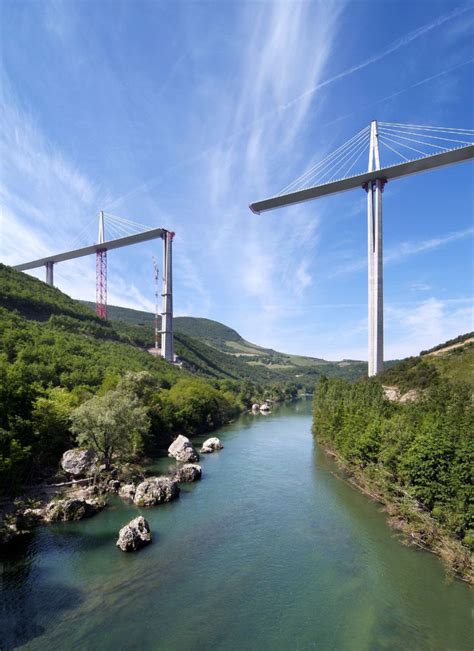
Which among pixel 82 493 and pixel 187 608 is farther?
pixel 82 493

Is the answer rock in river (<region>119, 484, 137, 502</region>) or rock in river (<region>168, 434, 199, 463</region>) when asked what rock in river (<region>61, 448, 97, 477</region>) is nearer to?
rock in river (<region>119, 484, 137, 502</region>)

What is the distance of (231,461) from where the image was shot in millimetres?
31641

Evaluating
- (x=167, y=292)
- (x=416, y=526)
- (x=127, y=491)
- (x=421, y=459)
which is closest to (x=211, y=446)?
(x=127, y=491)

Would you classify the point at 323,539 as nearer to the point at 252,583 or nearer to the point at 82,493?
the point at 252,583

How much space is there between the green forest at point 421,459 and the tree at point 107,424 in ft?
47.4

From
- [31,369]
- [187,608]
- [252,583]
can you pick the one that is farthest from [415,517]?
[31,369]

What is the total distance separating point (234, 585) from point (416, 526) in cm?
868

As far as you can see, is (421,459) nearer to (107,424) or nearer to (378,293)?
(107,424)

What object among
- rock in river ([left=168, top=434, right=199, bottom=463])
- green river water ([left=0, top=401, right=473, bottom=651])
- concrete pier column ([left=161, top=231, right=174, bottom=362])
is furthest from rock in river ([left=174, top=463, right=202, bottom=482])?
concrete pier column ([left=161, top=231, right=174, bottom=362])

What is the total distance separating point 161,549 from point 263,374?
163m

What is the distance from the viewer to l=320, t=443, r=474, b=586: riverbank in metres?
14.0

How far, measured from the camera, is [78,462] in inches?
914

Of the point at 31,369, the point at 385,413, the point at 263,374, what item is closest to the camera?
the point at 385,413

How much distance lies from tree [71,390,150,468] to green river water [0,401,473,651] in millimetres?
3996
